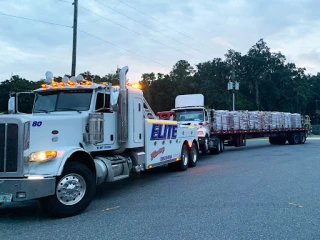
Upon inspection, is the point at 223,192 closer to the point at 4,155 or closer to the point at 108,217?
the point at 108,217

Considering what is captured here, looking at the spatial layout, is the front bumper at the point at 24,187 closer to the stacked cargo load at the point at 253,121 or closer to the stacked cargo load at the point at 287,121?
the stacked cargo load at the point at 253,121

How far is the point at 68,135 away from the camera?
6.59 metres

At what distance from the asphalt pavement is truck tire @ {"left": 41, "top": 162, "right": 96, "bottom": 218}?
174mm

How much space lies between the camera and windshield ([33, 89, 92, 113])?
747cm

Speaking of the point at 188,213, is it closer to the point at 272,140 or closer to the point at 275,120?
the point at 275,120

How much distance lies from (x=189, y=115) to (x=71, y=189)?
12318 mm


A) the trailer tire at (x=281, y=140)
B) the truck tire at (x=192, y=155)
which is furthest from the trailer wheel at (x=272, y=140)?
the truck tire at (x=192, y=155)

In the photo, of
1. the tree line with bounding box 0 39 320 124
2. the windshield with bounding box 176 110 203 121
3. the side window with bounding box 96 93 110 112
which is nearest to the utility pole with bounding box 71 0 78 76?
the windshield with bounding box 176 110 203 121

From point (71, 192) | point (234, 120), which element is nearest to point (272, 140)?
point (234, 120)

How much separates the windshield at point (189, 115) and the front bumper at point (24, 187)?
41.8ft

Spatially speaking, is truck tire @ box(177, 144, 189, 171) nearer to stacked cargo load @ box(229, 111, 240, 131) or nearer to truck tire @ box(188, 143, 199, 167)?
truck tire @ box(188, 143, 199, 167)

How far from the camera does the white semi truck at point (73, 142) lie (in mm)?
5680

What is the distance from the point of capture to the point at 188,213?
6203 mm

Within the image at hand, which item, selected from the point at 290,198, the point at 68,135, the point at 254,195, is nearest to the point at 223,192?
the point at 254,195
